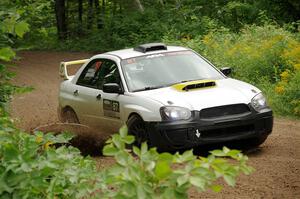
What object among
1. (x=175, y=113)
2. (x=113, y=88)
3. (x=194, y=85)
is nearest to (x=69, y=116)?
(x=113, y=88)

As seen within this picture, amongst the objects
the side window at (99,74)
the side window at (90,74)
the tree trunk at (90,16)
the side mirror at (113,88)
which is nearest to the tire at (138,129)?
the side mirror at (113,88)

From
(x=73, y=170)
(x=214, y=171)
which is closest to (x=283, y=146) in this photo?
(x=73, y=170)

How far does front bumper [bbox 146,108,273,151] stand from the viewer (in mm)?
8953

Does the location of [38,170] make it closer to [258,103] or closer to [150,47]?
[258,103]

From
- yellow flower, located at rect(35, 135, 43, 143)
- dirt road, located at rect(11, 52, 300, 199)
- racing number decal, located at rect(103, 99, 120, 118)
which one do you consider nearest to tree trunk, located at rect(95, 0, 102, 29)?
dirt road, located at rect(11, 52, 300, 199)

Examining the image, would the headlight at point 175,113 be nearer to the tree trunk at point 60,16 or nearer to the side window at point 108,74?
the side window at point 108,74

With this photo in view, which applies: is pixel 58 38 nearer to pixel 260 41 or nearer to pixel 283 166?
pixel 260 41

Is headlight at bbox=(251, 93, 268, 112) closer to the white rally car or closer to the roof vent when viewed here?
the white rally car

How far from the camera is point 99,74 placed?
36.5 feet

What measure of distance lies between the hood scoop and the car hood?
0.06 meters

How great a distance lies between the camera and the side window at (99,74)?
10.7 meters

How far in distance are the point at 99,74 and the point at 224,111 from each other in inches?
108

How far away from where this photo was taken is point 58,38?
1457 inches

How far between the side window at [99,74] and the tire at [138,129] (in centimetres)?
102
